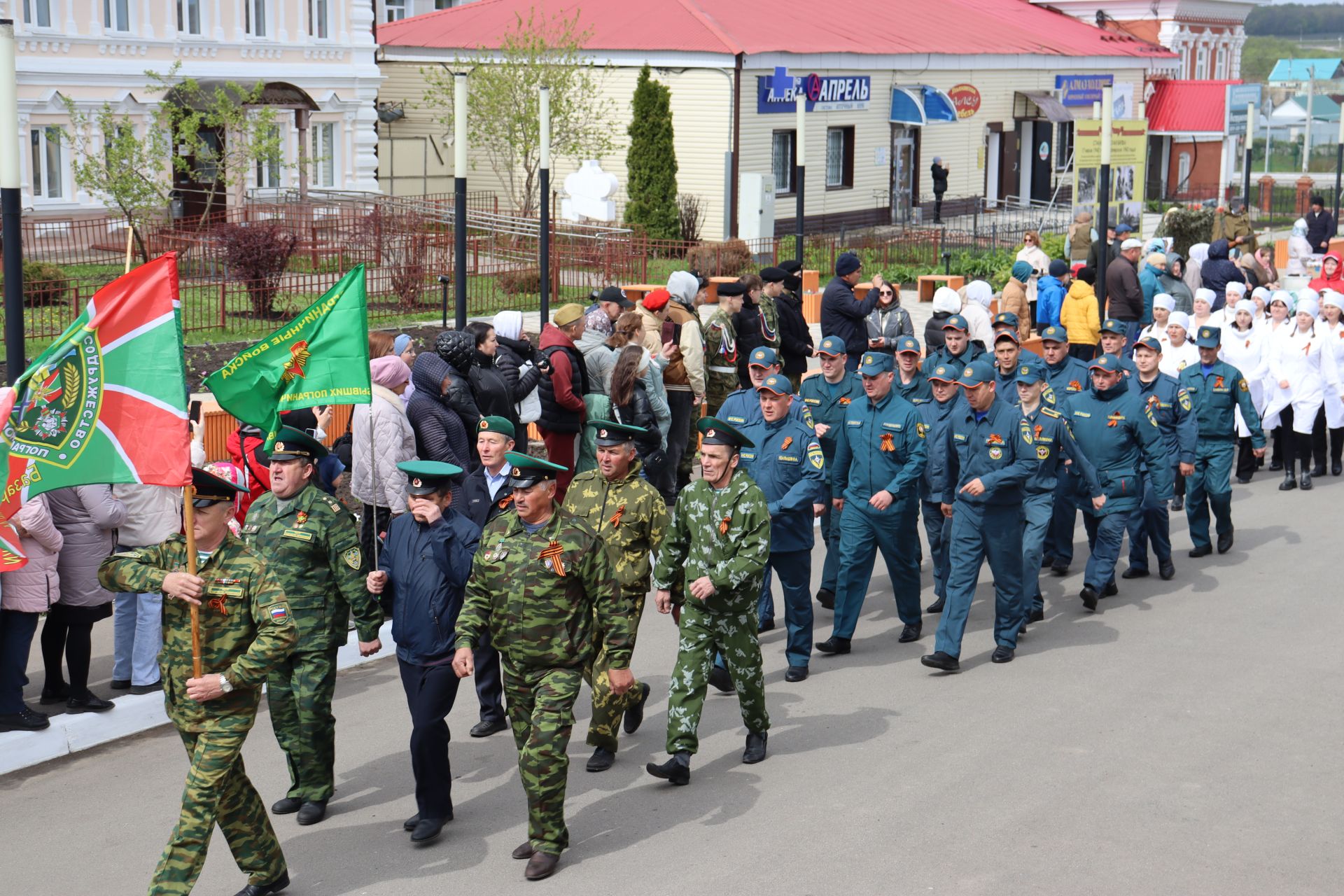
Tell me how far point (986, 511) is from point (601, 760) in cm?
312

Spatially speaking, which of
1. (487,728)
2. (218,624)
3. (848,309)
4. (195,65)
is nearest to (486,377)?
(487,728)

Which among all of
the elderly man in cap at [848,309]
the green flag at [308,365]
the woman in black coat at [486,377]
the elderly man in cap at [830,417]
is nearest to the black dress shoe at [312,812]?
the green flag at [308,365]

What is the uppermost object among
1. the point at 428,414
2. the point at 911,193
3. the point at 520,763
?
the point at 911,193

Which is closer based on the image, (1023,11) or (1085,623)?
(1085,623)

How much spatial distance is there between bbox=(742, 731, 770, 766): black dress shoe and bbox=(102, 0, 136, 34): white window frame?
26691 mm

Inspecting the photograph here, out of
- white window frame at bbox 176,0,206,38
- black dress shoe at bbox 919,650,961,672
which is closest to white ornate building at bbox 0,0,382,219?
white window frame at bbox 176,0,206,38

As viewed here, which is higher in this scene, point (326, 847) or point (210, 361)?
point (210, 361)

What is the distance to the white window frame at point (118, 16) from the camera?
30484mm

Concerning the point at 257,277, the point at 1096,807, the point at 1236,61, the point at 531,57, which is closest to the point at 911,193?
the point at 531,57

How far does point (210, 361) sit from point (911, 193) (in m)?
28.2

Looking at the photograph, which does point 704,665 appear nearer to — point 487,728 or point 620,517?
point 620,517

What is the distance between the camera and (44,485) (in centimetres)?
636

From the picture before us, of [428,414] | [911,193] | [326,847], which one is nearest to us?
[326,847]

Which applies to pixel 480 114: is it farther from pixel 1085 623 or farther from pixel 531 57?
pixel 1085 623
